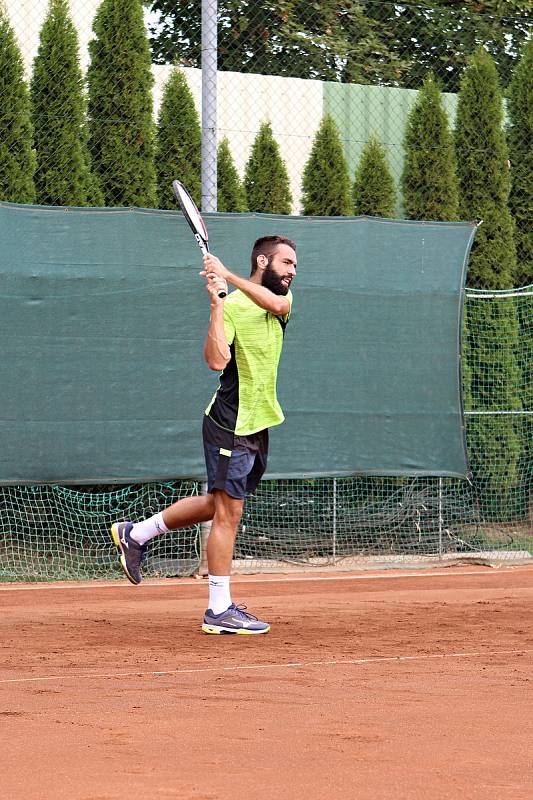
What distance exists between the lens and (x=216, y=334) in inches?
233

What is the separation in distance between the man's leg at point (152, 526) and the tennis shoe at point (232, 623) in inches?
17.2

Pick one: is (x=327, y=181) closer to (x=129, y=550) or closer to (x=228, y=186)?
(x=228, y=186)

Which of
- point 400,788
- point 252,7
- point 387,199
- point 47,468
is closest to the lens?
point 400,788

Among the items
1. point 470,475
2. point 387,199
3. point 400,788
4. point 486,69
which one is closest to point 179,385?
point 470,475

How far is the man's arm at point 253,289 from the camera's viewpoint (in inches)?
233

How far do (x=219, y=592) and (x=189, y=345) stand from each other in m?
3.21

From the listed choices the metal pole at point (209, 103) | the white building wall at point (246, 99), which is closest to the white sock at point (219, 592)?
the metal pole at point (209, 103)

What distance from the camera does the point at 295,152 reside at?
11609 mm

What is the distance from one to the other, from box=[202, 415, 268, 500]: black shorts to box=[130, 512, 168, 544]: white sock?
1.13 feet

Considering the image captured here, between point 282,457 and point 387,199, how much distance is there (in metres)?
3.16

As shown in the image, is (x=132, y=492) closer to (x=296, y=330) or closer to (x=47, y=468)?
(x=47, y=468)

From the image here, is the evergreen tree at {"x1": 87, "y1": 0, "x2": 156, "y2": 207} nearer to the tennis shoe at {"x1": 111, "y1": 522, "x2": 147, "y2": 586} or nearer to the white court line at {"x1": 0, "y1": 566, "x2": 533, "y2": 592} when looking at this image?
the white court line at {"x1": 0, "y1": 566, "x2": 533, "y2": 592}

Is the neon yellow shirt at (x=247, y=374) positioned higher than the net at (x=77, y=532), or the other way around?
the neon yellow shirt at (x=247, y=374)

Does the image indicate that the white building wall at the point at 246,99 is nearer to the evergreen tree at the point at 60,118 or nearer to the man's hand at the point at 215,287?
the evergreen tree at the point at 60,118
